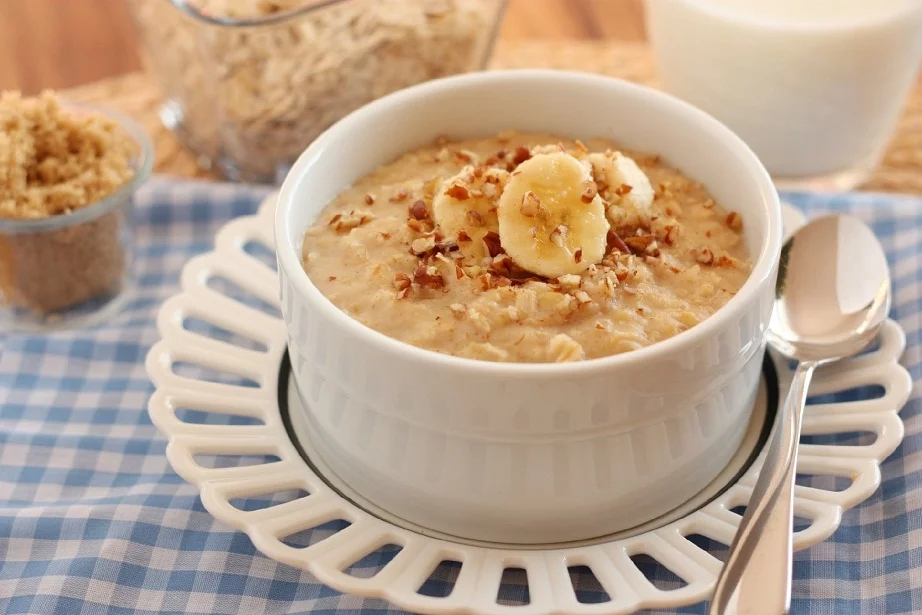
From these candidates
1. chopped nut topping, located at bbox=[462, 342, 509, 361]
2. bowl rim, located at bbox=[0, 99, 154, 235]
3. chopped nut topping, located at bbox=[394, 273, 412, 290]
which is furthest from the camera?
bowl rim, located at bbox=[0, 99, 154, 235]

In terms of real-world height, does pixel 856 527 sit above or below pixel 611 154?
below

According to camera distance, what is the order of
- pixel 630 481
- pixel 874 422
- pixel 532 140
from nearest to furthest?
1. pixel 630 481
2. pixel 874 422
3. pixel 532 140

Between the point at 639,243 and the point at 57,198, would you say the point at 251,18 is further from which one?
the point at 639,243

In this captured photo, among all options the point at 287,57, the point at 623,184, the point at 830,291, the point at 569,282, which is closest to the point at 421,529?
the point at 569,282

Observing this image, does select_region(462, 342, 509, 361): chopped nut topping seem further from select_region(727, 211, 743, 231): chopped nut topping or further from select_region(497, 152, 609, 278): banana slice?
select_region(727, 211, 743, 231): chopped nut topping

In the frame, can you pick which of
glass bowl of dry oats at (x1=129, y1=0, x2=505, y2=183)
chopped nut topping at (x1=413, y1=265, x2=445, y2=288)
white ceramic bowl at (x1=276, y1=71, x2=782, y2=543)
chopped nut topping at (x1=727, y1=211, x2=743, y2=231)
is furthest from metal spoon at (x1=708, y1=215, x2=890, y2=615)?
glass bowl of dry oats at (x1=129, y1=0, x2=505, y2=183)

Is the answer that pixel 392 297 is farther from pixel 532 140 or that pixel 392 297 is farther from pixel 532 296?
pixel 532 140

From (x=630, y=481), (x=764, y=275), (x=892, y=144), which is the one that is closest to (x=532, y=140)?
(x=764, y=275)
